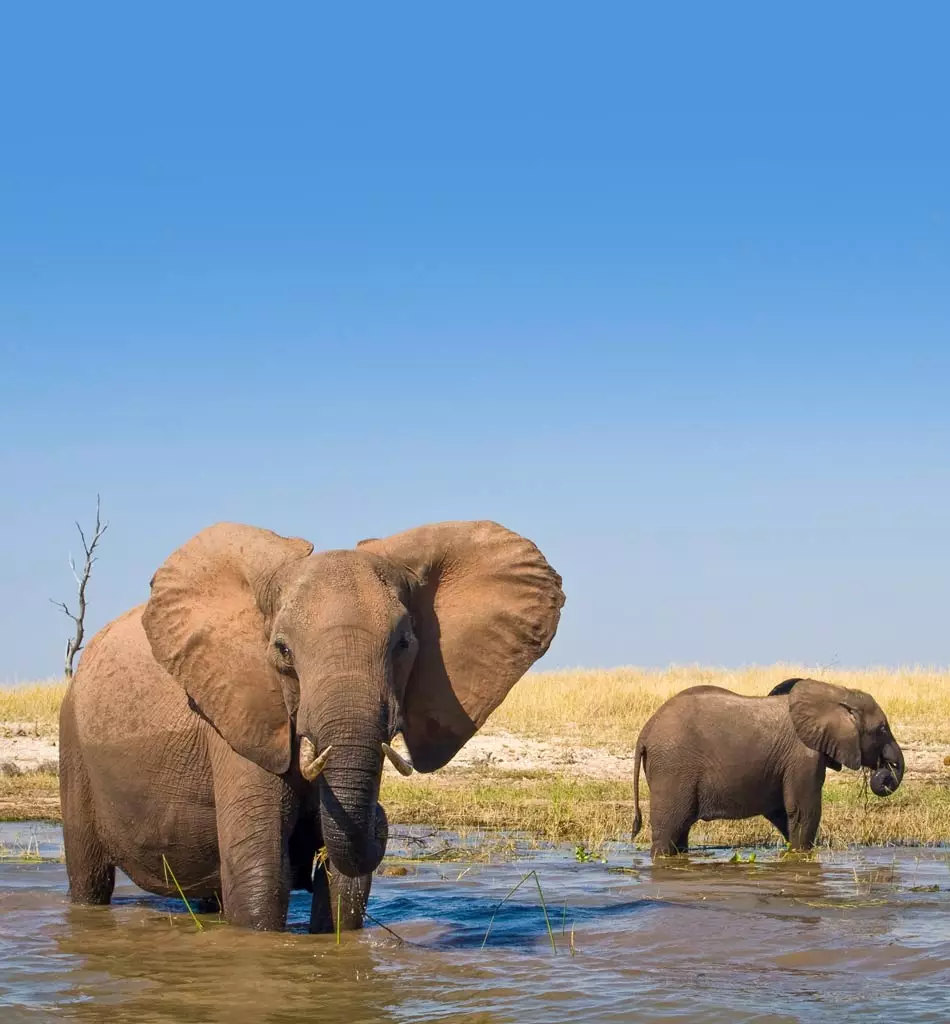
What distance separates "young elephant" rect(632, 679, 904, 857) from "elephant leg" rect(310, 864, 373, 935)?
20.6 feet

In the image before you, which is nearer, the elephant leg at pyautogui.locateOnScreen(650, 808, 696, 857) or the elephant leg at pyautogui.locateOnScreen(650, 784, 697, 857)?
the elephant leg at pyautogui.locateOnScreen(650, 808, 696, 857)

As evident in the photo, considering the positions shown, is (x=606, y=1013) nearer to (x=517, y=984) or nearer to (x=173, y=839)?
(x=517, y=984)

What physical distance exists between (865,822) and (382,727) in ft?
31.8

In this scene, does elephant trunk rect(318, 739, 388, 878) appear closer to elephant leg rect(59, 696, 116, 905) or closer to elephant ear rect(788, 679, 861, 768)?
elephant leg rect(59, 696, 116, 905)

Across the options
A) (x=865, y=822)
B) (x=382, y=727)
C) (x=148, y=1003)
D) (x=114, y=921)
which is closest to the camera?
(x=382, y=727)

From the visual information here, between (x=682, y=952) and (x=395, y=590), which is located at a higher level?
(x=395, y=590)

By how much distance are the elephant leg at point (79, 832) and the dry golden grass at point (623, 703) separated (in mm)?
12868

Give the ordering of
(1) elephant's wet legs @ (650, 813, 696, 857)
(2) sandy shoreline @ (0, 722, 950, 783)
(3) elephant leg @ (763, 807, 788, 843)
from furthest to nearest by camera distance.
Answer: (2) sandy shoreline @ (0, 722, 950, 783) → (3) elephant leg @ (763, 807, 788, 843) → (1) elephant's wet legs @ (650, 813, 696, 857)

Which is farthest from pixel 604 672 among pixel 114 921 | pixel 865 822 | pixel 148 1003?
pixel 148 1003

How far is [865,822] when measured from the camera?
47.6 ft

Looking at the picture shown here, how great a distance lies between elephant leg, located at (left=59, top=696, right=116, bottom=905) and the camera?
8.68 m

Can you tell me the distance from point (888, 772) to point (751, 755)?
1729 millimetres

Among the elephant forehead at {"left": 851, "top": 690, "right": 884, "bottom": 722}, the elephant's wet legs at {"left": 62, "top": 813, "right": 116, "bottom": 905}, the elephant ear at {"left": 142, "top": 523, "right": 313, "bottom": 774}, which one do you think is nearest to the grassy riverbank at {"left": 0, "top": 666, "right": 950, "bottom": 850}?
the elephant forehead at {"left": 851, "top": 690, "right": 884, "bottom": 722}

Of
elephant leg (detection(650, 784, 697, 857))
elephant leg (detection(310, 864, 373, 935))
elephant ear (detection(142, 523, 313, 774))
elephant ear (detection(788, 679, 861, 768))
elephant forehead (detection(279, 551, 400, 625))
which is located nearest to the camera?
elephant forehead (detection(279, 551, 400, 625))
